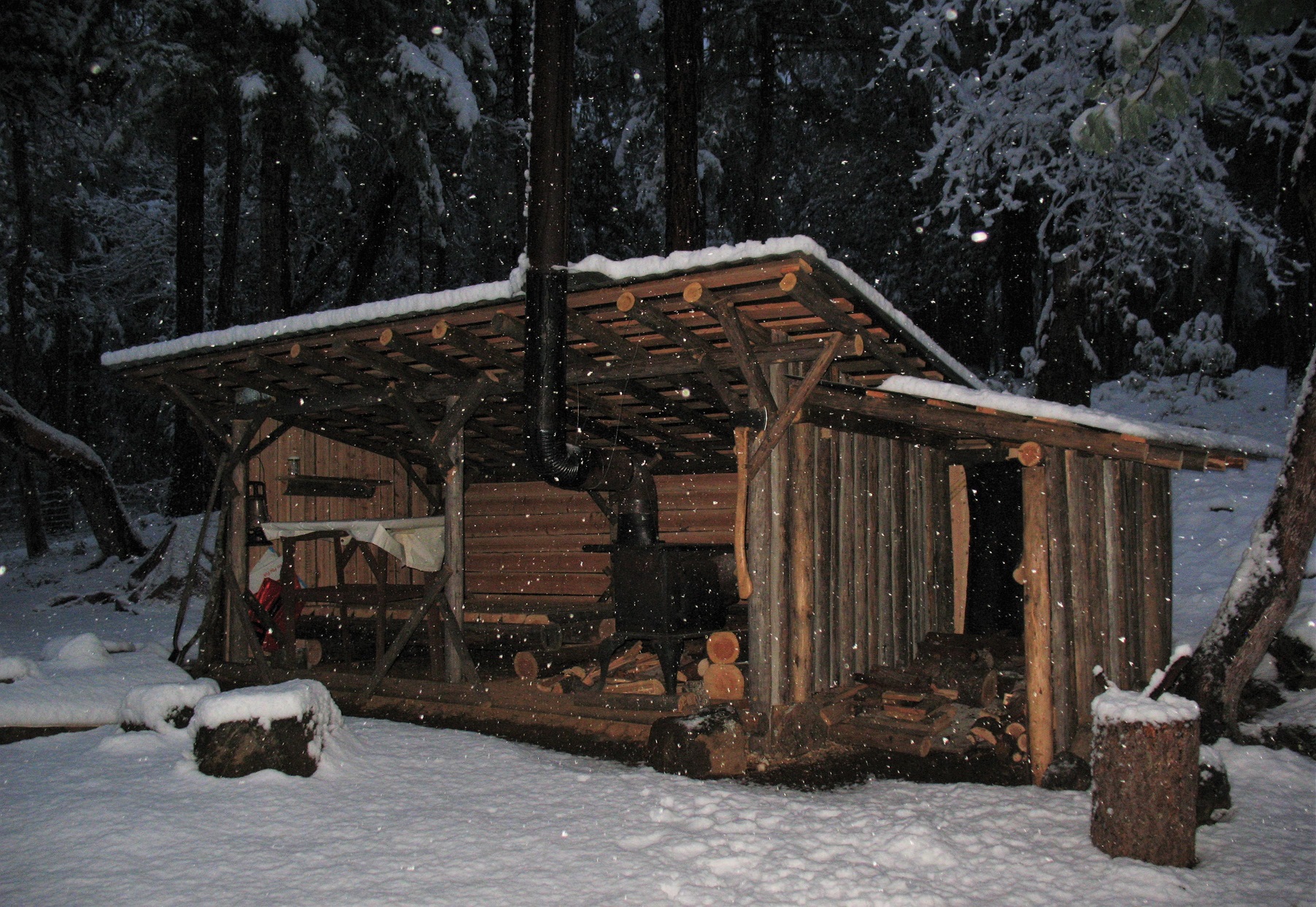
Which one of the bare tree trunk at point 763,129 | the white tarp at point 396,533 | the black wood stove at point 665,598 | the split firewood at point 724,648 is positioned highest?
the bare tree trunk at point 763,129

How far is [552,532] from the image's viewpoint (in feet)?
40.1

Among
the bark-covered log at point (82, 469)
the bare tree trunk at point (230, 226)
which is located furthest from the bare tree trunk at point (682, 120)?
the bark-covered log at point (82, 469)

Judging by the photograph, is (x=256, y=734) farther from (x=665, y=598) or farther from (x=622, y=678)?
(x=622, y=678)

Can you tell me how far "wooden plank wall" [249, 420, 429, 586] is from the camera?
36.2 feet

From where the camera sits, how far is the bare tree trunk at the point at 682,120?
41.3 ft

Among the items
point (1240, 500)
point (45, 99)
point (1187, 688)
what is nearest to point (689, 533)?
point (1187, 688)

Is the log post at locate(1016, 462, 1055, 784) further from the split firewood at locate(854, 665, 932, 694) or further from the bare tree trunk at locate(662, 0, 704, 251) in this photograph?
the bare tree trunk at locate(662, 0, 704, 251)

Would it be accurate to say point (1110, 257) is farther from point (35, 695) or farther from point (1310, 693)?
point (35, 695)

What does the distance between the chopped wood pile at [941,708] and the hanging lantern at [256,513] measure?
284 inches

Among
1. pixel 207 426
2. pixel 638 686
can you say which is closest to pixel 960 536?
pixel 638 686

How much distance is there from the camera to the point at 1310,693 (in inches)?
295

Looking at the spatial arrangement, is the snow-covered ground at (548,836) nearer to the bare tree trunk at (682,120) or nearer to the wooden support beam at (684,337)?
the wooden support beam at (684,337)

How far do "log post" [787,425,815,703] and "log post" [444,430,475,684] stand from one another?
11.0 ft

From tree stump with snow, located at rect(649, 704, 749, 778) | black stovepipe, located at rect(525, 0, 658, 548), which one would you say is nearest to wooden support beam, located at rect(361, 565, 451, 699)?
black stovepipe, located at rect(525, 0, 658, 548)
